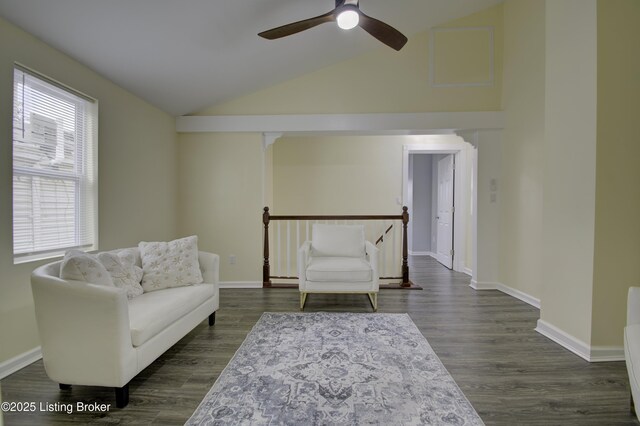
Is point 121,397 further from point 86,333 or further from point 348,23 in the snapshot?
point 348,23

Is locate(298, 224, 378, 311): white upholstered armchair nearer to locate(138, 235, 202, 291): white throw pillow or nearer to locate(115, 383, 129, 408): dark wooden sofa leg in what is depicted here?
locate(138, 235, 202, 291): white throw pillow

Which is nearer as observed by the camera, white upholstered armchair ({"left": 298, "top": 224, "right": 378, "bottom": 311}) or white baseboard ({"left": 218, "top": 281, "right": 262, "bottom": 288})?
white upholstered armchair ({"left": 298, "top": 224, "right": 378, "bottom": 311})

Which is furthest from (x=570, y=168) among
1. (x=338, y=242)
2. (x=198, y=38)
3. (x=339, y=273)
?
(x=198, y=38)

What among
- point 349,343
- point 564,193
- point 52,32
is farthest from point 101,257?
point 564,193

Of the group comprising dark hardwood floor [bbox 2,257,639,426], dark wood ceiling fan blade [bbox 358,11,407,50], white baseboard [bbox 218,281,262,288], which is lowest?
dark hardwood floor [bbox 2,257,639,426]

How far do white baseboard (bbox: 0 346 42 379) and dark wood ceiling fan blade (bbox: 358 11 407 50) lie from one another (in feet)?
11.5

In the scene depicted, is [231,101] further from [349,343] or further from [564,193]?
[564,193]

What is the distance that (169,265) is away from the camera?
2.52 metres

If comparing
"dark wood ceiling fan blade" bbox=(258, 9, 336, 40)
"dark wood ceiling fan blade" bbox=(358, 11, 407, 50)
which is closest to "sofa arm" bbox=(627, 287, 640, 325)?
"dark wood ceiling fan blade" bbox=(358, 11, 407, 50)

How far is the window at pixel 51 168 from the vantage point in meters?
2.12

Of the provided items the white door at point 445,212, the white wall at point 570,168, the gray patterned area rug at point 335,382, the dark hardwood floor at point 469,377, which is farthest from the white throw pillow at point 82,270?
the white door at point 445,212

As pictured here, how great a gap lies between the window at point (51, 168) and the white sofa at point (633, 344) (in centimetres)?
373

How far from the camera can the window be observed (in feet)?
6.95

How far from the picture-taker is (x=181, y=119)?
403 centimetres
